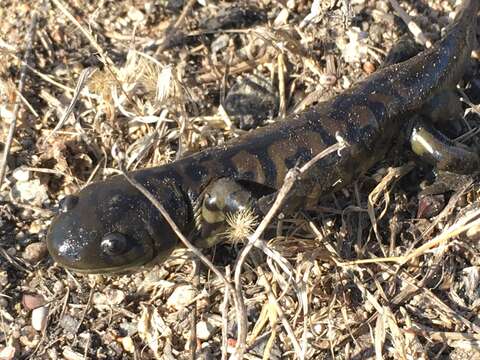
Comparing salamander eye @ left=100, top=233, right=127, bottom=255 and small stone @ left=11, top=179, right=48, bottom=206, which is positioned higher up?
salamander eye @ left=100, top=233, right=127, bottom=255

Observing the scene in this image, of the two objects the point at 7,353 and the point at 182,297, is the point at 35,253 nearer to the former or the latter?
the point at 7,353

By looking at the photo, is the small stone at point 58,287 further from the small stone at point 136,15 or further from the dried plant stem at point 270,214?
the small stone at point 136,15

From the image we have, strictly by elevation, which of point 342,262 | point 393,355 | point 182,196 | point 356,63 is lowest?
point 393,355

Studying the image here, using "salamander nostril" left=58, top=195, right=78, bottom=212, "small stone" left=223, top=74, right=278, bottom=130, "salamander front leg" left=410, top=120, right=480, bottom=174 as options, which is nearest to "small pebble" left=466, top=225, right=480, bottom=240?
"salamander front leg" left=410, top=120, right=480, bottom=174

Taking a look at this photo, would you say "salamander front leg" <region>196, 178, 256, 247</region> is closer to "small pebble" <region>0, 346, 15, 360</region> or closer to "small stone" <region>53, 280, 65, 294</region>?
"small stone" <region>53, 280, 65, 294</region>

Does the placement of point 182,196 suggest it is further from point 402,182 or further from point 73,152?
point 402,182

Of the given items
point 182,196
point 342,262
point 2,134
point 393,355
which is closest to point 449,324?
point 393,355

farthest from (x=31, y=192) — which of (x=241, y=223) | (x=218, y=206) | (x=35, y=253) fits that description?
(x=241, y=223)
